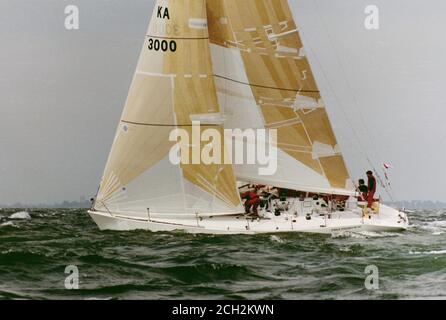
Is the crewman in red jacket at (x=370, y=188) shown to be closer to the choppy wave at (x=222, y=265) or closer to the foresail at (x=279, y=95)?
the foresail at (x=279, y=95)

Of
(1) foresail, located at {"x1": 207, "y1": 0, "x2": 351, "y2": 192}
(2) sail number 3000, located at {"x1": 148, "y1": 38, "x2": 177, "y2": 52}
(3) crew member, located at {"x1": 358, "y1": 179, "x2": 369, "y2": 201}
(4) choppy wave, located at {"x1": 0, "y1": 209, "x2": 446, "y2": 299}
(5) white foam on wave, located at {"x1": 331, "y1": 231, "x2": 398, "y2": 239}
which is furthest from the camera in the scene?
(1) foresail, located at {"x1": 207, "y1": 0, "x2": 351, "y2": 192}

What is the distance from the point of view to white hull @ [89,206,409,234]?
24.5 m

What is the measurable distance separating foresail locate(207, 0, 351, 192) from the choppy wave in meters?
3.81

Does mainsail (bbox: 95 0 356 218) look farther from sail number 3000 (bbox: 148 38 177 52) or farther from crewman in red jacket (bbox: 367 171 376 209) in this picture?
crewman in red jacket (bbox: 367 171 376 209)

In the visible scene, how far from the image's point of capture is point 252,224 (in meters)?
24.9

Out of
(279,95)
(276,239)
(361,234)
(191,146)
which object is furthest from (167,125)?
(361,234)

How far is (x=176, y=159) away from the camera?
25.2 metres

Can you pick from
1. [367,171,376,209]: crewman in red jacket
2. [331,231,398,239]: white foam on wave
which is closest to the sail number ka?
[367,171,376,209]: crewman in red jacket

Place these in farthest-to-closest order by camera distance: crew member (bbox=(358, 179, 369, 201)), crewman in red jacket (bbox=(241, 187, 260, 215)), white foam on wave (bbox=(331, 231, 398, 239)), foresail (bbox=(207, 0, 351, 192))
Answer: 1. foresail (bbox=(207, 0, 351, 192))
2. crew member (bbox=(358, 179, 369, 201))
3. crewman in red jacket (bbox=(241, 187, 260, 215))
4. white foam on wave (bbox=(331, 231, 398, 239))

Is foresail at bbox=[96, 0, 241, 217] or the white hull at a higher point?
foresail at bbox=[96, 0, 241, 217]
